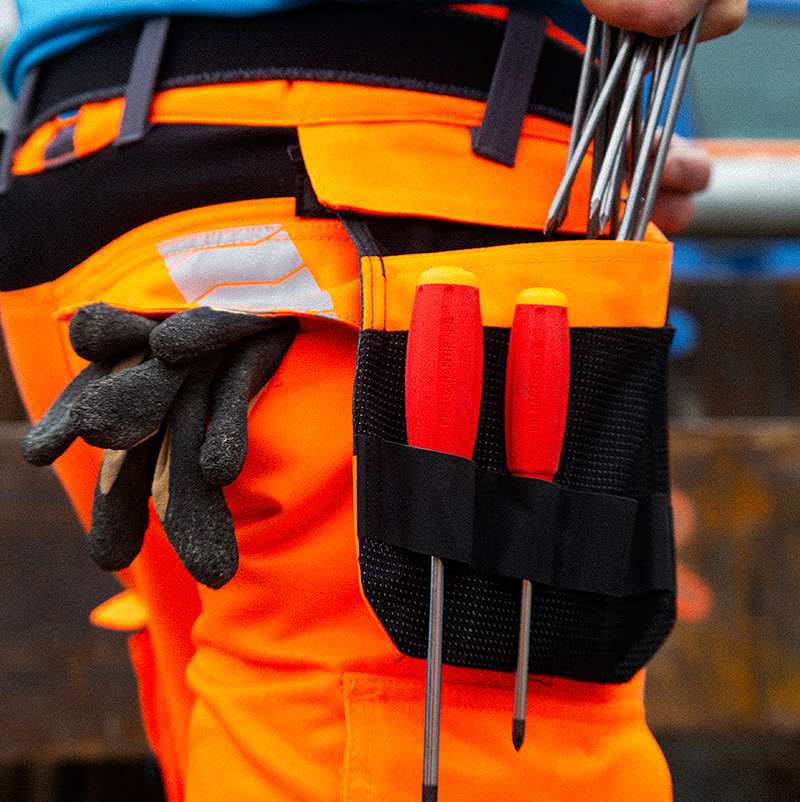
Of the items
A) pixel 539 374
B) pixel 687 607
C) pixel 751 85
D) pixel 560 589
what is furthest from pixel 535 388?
pixel 751 85

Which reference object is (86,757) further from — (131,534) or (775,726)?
(775,726)

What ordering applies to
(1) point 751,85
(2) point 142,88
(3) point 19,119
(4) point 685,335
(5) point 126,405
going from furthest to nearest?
(1) point 751,85, (4) point 685,335, (3) point 19,119, (2) point 142,88, (5) point 126,405

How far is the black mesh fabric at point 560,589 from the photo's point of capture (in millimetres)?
459

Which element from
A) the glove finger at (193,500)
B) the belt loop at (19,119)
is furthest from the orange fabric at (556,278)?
the belt loop at (19,119)

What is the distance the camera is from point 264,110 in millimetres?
520

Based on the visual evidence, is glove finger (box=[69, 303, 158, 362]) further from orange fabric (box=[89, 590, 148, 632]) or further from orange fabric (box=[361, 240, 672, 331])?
orange fabric (box=[89, 590, 148, 632])

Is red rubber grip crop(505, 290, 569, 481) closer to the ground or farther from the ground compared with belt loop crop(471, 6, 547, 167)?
closer to the ground

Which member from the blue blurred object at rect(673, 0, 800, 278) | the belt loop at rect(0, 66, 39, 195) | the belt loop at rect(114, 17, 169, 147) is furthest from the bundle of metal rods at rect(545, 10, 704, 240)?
the blue blurred object at rect(673, 0, 800, 278)

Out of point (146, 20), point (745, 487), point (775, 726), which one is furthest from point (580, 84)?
point (775, 726)

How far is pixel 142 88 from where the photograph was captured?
54 centimetres

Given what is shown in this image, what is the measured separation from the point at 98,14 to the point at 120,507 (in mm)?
349

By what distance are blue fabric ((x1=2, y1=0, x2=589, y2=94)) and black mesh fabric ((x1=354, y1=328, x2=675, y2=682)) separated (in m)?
0.25

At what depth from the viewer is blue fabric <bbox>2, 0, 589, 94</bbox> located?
1.75 ft

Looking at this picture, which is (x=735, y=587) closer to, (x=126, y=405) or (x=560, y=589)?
(x=560, y=589)
